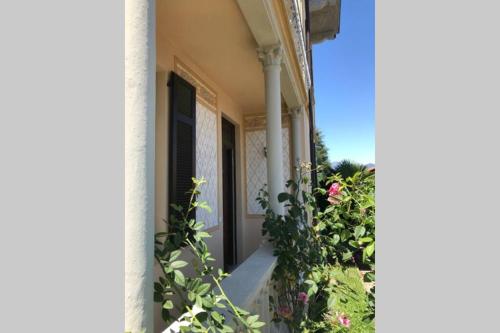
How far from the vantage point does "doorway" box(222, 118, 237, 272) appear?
5160mm

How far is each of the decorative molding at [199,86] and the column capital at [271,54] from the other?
3.09ft

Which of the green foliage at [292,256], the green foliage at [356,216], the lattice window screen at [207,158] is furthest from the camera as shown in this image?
the lattice window screen at [207,158]

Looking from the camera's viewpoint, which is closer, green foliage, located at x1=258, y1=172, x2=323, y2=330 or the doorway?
green foliage, located at x1=258, y1=172, x2=323, y2=330

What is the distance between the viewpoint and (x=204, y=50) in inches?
127

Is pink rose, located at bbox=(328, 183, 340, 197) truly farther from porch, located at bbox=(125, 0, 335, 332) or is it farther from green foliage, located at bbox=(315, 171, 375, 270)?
porch, located at bbox=(125, 0, 335, 332)

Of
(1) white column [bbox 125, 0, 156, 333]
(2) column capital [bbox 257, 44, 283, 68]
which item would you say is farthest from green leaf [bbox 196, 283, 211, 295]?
→ (2) column capital [bbox 257, 44, 283, 68]

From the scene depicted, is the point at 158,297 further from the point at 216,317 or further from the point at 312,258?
the point at 312,258

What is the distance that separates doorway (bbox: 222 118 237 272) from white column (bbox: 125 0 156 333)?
420 cm

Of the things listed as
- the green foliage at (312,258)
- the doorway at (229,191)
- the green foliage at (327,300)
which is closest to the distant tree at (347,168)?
the doorway at (229,191)

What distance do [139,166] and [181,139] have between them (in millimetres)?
2165

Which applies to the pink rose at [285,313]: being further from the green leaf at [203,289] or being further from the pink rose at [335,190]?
the green leaf at [203,289]

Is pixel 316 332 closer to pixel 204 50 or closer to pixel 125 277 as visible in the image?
pixel 125 277

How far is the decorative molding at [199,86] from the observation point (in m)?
3.16

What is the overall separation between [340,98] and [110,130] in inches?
473
